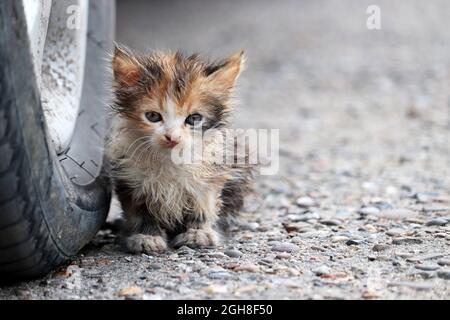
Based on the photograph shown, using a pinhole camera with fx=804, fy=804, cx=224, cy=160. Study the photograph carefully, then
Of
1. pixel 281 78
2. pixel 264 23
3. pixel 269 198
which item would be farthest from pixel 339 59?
pixel 269 198

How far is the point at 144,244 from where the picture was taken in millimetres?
3488

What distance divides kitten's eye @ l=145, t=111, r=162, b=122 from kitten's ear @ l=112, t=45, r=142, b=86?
0.54 ft

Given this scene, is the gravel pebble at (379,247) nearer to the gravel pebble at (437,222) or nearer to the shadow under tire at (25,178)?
the gravel pebble at (437,222)

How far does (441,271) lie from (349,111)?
Answer: 16.0 feet

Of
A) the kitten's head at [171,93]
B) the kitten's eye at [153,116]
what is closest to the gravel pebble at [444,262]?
the kitten's head at [171,93]

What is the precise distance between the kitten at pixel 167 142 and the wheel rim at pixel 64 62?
40 cm

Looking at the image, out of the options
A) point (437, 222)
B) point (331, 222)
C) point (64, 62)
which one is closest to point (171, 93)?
point (64, 62)

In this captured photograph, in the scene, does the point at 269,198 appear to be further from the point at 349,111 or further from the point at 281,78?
the point at 281,78

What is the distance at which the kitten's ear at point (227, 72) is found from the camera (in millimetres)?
3510

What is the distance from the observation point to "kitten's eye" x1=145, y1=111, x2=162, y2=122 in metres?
3.37

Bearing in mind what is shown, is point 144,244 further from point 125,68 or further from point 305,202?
point 305,202

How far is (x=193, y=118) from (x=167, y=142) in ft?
0.59

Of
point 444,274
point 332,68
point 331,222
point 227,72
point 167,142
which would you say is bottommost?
point 444,274

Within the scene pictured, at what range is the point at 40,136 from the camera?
9.11ft
